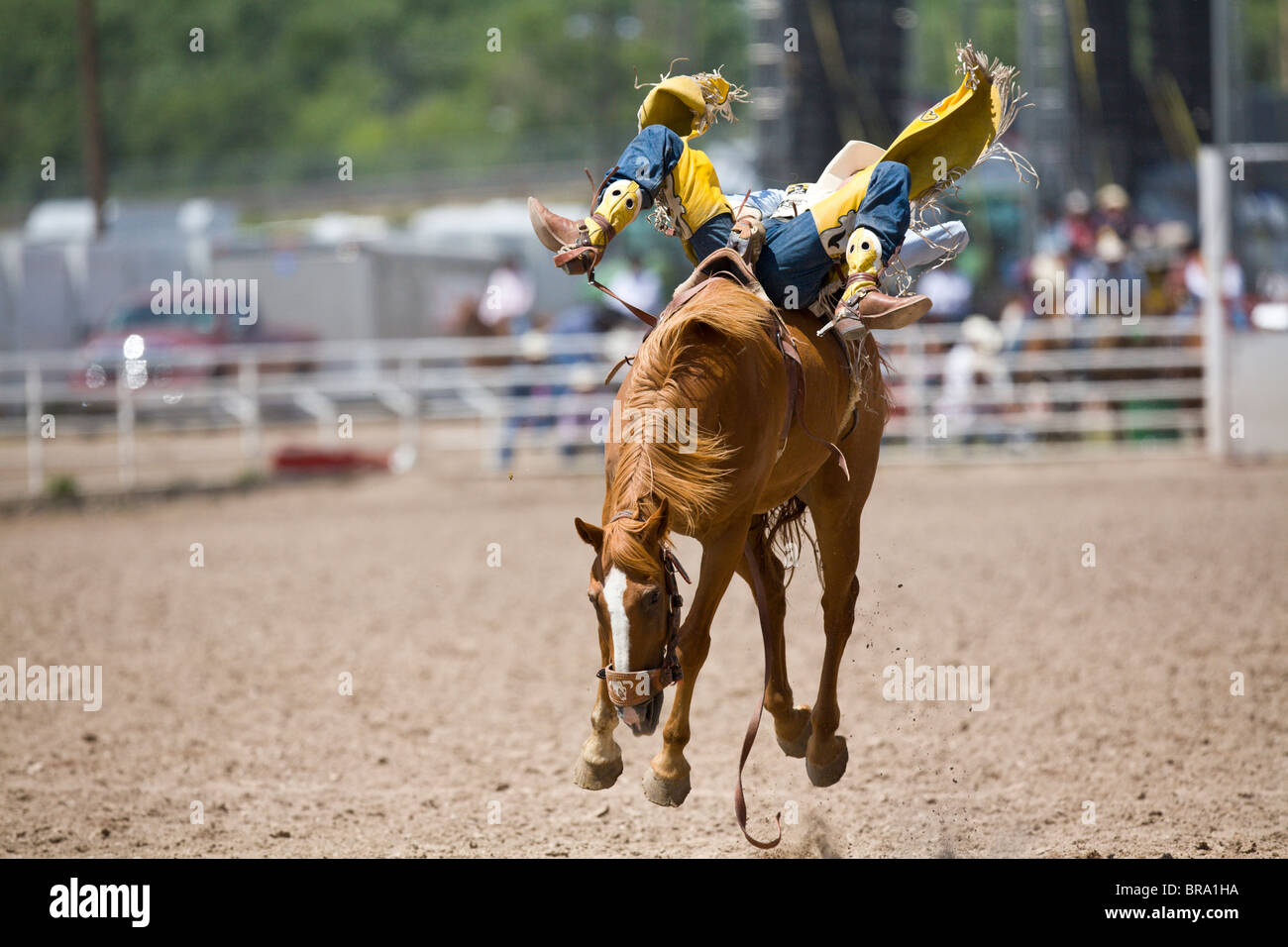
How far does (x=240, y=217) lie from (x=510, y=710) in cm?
4055

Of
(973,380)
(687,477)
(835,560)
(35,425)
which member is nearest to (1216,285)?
(973,380)

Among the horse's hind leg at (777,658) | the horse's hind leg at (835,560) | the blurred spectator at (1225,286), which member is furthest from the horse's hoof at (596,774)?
the blurred spectator at (1225,286)

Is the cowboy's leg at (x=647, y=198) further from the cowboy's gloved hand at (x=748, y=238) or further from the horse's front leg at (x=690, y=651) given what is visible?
the horse's front leg at (x=690, y=651)

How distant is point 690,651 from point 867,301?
1115 mm

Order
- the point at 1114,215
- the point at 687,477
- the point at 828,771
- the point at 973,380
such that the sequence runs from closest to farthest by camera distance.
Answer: the point at 687,477, the point at 828,771, the point at 973,380, the point at 1114,215

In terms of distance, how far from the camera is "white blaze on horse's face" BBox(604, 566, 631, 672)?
11.2 feet

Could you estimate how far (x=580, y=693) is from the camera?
679 cm

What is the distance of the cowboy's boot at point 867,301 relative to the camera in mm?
3914

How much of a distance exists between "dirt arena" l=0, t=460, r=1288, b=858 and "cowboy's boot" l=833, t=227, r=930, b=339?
66.8 inches

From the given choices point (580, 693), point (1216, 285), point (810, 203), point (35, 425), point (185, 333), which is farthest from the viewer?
point (185, 333)

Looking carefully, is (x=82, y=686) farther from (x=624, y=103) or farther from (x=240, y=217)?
(x=624, y=103)

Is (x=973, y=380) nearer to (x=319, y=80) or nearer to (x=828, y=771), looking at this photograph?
(x=828, y=771)
